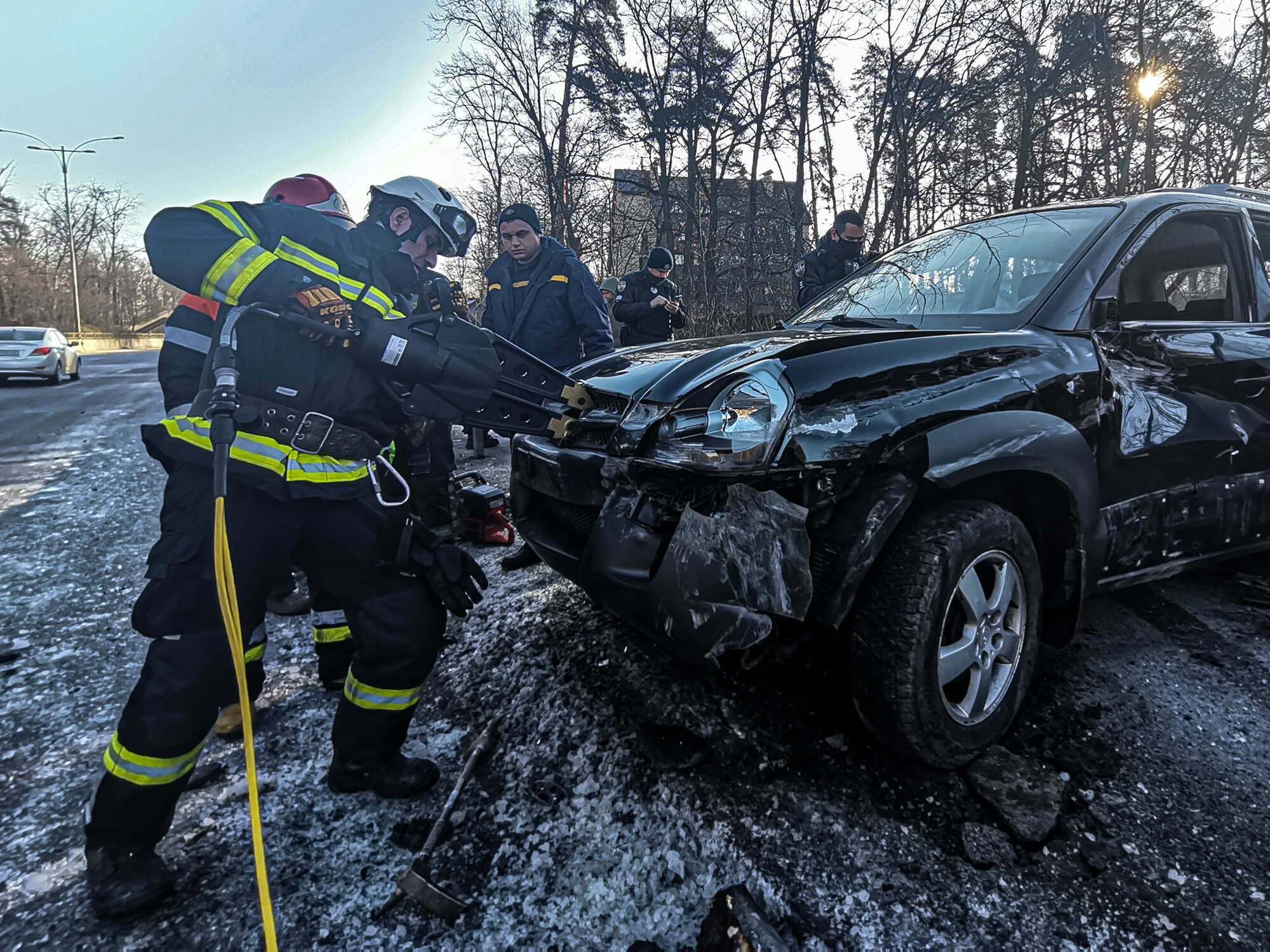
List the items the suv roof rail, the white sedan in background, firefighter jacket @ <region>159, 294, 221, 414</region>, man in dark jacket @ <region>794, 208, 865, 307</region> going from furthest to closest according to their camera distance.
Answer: the white sedan in background
man in dark jacket @ <region>794, 208, 865, 307</region>
the suv roof rail
firefighter jacket @ <region>159, 294, 221, 414</region>

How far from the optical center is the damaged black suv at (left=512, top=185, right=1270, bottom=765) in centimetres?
182

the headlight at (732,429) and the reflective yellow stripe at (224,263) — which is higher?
the reflective yellow stripe at (224,263)

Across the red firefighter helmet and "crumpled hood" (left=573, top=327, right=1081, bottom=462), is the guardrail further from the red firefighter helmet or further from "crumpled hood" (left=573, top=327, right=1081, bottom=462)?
"crumpled hood" (left=573, top=327, right=1081, bottom=462)

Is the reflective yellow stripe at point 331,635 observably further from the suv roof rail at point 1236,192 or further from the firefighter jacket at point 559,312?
the suv roof rail at point 1236,192

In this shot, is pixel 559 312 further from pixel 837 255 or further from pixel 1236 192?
pixel 1236 192

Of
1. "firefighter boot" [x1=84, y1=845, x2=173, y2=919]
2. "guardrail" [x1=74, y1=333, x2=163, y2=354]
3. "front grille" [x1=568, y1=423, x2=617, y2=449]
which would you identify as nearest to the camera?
"firefighter boot" [x1=84, y1=845, x2=173, y2=919]

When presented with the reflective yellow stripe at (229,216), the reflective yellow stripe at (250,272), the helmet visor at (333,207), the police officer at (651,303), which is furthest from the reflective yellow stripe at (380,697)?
the police officer at (651,303)

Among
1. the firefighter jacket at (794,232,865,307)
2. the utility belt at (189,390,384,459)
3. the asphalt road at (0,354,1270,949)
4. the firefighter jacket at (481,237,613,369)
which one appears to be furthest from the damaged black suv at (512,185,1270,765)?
the firefighter jacket at (794,232,865,307)

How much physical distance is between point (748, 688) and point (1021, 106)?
9.84 metres

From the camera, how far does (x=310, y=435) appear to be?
181 cm

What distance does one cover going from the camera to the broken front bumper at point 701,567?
5.80 feet

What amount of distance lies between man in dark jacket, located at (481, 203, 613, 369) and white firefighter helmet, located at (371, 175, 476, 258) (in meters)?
2.04

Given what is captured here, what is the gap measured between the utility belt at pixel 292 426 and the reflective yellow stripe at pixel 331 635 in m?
1.07

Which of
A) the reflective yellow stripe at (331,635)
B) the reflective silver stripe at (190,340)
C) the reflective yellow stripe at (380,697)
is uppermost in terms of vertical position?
the reflective silver stripe at (190,340)
